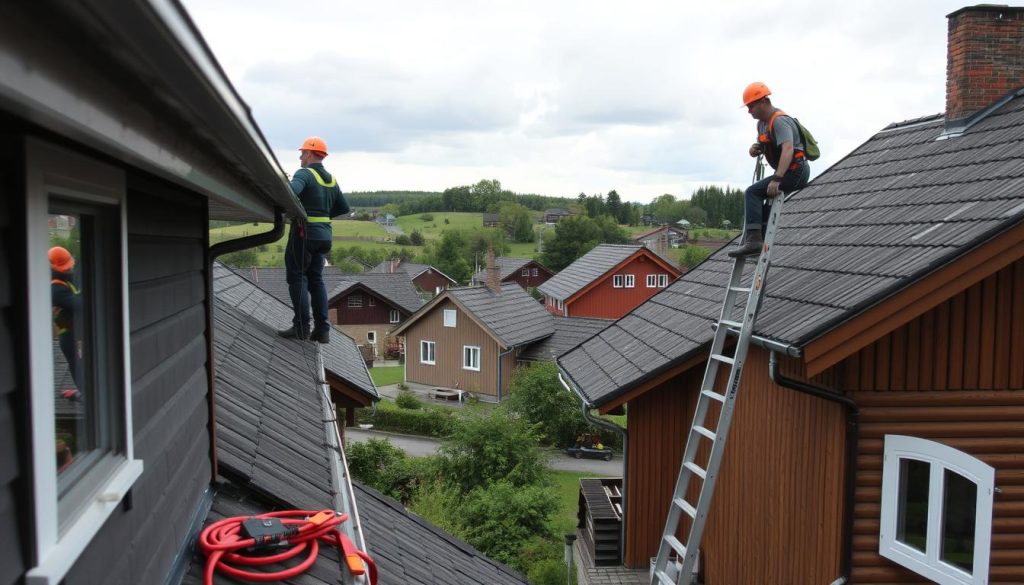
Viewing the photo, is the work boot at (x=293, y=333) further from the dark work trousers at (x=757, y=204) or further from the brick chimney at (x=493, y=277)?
the brick chimney at (x=493, y=277)

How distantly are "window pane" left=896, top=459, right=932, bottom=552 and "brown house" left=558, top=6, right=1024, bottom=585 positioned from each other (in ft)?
0.04

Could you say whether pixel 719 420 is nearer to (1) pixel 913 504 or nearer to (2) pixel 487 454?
(1) pixel 913 504

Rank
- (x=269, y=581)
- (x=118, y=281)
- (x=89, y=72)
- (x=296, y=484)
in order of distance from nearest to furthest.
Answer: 1. (x=89, y=72)
2. (x=118, y=281)
3. (x=269, y=581)
4. (x=296, y=484)

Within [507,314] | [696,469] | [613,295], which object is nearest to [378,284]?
[613,295]

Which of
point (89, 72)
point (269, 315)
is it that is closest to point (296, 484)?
point (89, 72)

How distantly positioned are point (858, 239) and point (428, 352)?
33.7 metres

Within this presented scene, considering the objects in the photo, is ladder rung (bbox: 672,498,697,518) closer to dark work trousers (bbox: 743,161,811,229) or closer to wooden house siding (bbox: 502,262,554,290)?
dark work trousers (bbox: 743,161,811,229)

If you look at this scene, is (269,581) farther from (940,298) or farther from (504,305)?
(504,305)

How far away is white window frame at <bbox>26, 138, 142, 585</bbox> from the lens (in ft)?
5.66

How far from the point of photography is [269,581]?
3.17 meters

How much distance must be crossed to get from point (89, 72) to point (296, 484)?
10.9 ft

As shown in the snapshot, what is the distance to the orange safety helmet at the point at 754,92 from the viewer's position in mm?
7023

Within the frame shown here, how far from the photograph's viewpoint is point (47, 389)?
1826 millimetres

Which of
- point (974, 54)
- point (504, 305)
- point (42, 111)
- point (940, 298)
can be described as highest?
point (974, 54)
